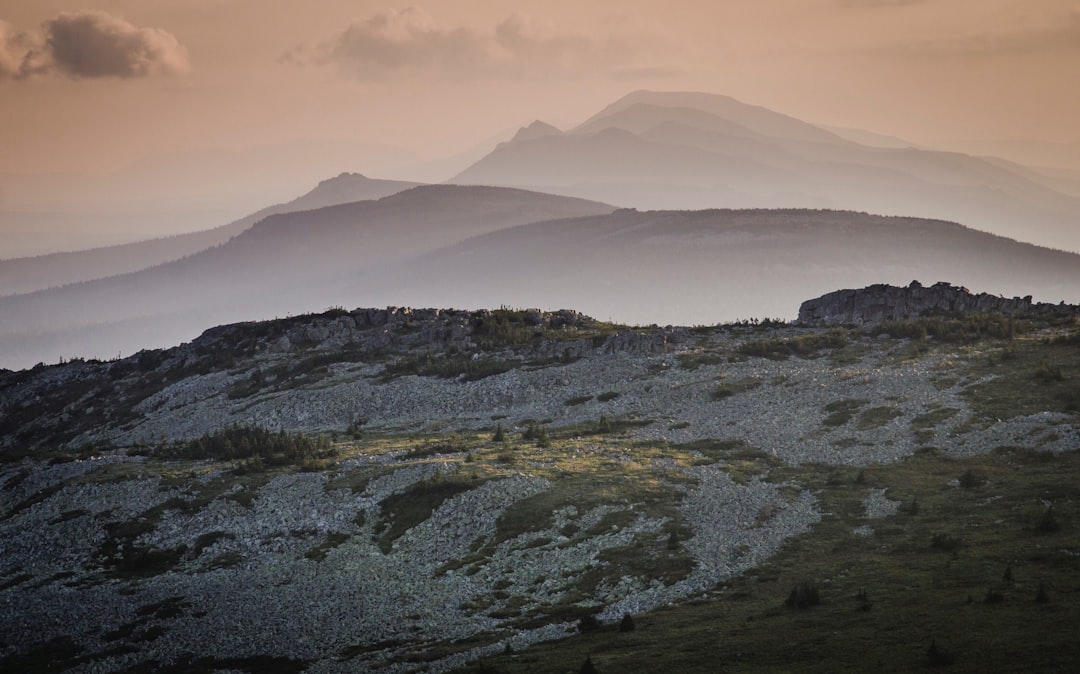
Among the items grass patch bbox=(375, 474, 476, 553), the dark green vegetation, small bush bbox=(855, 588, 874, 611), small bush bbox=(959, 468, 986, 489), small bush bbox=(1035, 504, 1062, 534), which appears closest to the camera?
the dark green vegetation

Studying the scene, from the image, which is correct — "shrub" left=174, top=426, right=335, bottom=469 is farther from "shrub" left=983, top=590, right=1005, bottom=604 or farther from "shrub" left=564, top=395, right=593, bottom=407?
"shrub" left=983, top=590, right=1005, bottom=604

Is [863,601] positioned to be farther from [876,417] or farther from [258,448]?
[258,448]

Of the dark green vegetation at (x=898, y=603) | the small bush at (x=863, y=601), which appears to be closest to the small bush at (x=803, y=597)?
the dark green vegetation at (x=898, y=603)

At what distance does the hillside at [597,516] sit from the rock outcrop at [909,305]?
9.93 ft

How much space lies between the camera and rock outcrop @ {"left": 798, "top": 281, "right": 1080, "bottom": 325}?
315 ft

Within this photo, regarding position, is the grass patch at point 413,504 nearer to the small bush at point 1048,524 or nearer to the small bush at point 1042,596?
the small bush at point 1048,524

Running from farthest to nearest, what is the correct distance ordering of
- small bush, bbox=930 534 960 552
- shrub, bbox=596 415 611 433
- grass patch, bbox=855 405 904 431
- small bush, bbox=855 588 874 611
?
shrub, bbox=596 415 611 433 < grass patch, bbox=855 405 904 431 < small bush, bbox=930 534 960 552 < small bush, bbox=855 588 874 611

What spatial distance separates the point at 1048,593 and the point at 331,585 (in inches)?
1227

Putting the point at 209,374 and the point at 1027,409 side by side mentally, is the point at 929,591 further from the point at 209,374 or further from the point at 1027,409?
the point at 209,374

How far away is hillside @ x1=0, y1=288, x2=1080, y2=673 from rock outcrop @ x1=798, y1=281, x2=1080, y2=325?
3027 millimetres

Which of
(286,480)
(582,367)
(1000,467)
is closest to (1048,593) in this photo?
(1000,467)

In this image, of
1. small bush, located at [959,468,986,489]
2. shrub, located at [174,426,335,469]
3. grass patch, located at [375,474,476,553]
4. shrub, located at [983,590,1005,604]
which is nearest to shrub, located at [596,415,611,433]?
grass patch, located at [375,474,476,553]

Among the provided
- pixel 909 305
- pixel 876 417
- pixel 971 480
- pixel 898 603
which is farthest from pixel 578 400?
pixel 898 603

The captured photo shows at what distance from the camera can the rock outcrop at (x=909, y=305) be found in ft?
315
